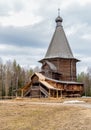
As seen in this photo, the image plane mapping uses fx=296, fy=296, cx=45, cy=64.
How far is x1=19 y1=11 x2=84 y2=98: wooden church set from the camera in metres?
50.7

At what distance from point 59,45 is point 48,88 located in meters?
13.4

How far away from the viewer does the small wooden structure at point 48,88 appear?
164 feet

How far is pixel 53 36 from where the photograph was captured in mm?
60344

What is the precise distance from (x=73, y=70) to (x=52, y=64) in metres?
4.44

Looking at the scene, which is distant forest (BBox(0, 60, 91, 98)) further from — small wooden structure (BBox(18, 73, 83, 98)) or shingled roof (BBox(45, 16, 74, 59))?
small wooden structure (BBox(18, 73, 83, 98))

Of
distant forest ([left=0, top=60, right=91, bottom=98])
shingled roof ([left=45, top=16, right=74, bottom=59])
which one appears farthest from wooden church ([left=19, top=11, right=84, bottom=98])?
distant forest ([left=0, top=60, right=91, bottom=98])

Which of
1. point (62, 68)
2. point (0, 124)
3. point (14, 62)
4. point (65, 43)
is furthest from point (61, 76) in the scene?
point (0, 124)

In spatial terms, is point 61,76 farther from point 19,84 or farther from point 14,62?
point 14,62

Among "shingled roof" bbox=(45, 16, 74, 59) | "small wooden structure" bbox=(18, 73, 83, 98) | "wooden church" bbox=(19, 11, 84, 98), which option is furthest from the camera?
"shingled roof" bbox=(45, 16, 74, 59)

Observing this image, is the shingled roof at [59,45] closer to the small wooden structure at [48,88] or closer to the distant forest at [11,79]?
the small wooden structure at [48,88]

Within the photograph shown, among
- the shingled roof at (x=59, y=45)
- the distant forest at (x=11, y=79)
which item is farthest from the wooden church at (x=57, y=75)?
the distant forest at (x=11, y=79)

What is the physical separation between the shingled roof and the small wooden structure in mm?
6381

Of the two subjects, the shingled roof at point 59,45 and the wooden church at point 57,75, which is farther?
the shingled roof at point 59,45

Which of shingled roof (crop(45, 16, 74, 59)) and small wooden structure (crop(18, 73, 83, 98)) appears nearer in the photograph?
small wooden structure (crop(18, 73, 83, 98))
